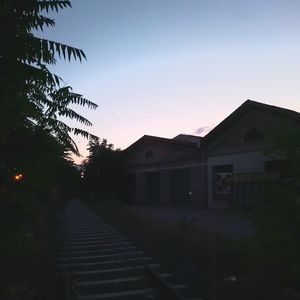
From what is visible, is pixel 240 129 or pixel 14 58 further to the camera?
pixel 240 129

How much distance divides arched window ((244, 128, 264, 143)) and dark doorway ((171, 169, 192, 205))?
8.46 meters

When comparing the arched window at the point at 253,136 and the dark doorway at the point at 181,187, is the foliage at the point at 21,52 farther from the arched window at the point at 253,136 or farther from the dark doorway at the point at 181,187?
the dark doorway at the point at 181,187

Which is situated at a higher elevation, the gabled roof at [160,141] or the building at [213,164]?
the gabled roof at [160,141]

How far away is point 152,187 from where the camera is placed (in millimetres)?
44938

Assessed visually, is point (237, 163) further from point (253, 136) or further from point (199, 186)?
point (199, 186)

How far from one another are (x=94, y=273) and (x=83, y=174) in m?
44.2

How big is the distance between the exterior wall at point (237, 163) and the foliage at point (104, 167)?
16.6 meters

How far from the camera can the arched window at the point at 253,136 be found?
94.2ft

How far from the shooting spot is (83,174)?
53031 millimetres

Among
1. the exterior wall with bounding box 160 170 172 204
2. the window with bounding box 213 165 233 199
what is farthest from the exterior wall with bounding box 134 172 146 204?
the window with bounding box 213 165 233 199

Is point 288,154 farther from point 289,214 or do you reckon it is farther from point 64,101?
point 64,101

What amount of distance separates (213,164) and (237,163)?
3001 millimetres

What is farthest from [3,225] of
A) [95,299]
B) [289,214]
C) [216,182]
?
[216,182]

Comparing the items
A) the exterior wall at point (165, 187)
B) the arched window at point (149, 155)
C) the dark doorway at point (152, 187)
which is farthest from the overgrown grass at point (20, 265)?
the dark doorway at point (152, 187)
